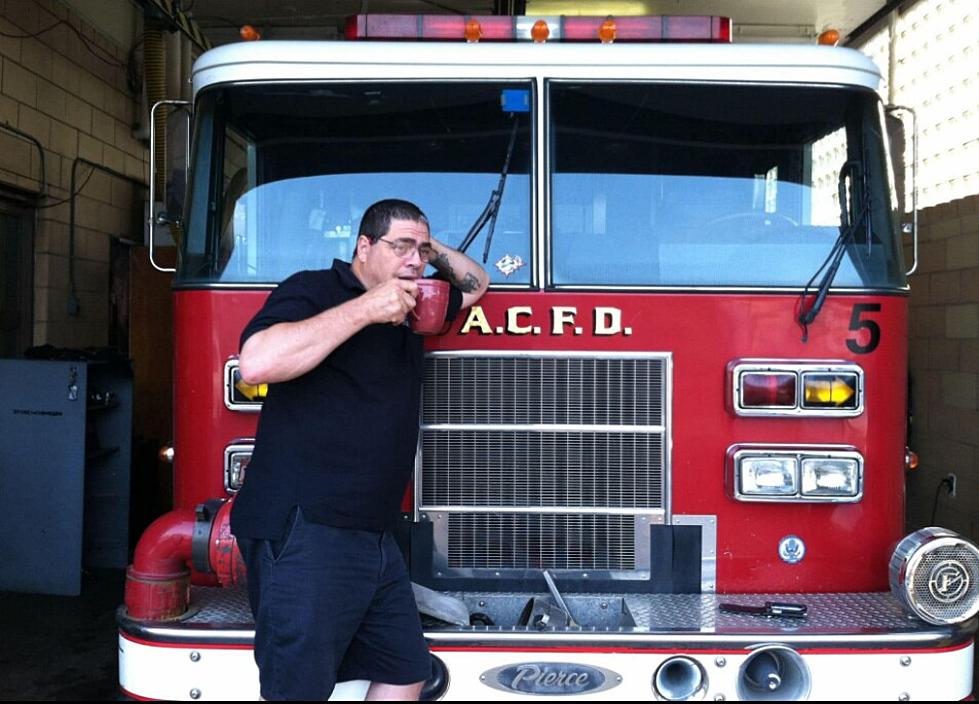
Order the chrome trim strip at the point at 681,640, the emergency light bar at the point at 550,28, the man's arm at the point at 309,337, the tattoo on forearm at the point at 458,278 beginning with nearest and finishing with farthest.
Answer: the man's arm at the point at 309,337 → the chrome trim strip at the point at 681,640 → the tattoo on forearm at the point at 458,278 → the emergency light bar at the point at 550,28

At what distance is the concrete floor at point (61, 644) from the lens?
4422 mm

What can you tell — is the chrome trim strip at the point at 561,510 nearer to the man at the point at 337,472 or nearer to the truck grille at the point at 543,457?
the truck grille at the point at 543,457

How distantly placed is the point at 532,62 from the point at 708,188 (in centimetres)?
76

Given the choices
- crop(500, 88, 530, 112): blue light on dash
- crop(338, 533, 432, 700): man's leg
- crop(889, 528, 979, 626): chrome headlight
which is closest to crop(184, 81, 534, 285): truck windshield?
crop(500, 88, 530, 112): blue light on dash

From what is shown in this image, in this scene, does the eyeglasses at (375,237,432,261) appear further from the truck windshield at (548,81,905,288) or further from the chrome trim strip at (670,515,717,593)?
the chrome trim strip at (670,515,717,593)

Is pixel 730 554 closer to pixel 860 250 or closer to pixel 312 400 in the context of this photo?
pixel 860 250

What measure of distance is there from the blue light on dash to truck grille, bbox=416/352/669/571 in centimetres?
87

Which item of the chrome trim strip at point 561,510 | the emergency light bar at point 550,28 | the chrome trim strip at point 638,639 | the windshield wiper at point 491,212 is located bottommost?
the chrome trim strip at point 638,639

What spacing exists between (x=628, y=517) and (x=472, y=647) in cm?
76

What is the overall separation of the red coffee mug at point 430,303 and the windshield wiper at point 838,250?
1.26m

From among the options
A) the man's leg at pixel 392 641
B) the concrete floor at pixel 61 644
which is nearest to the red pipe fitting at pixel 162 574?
the man's leg at pixel 392 641

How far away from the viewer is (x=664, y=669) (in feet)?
9.41

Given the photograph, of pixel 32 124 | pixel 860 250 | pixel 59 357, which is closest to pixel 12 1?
pixel 32 124

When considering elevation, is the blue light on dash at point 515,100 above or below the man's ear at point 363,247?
above
